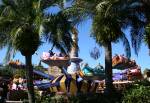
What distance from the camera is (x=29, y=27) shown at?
23.0 meters

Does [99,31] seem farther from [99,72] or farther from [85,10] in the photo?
[99,72]

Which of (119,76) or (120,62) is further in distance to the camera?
(119,76)

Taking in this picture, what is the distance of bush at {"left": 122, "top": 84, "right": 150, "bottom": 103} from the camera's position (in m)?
19.2

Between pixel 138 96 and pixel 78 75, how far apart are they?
614 inches

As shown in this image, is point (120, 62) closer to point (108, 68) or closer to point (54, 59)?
point (54, 59)

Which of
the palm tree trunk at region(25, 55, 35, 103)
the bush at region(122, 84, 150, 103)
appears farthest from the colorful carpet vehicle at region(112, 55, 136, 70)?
the bush at region(122, 84, 150, 103)

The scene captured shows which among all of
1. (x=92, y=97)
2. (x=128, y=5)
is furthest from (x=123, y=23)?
(x=92, y=97)

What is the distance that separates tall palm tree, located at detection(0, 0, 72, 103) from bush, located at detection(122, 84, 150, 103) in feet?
16.5

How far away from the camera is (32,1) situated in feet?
76.6

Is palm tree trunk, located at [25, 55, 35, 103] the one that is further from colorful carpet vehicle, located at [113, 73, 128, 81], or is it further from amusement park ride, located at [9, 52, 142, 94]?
colorful carpet vehicle, located at [113, 73, 128, 81]

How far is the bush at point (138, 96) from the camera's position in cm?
1916

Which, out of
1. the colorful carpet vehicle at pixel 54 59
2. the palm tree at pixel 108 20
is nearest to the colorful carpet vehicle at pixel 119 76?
the colorful carpet vehicle at pixel 54 59

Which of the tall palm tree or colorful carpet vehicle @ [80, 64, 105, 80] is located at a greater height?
the tall palm tree

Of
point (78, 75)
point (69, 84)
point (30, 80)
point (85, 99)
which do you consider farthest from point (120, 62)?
point (30, 80)
